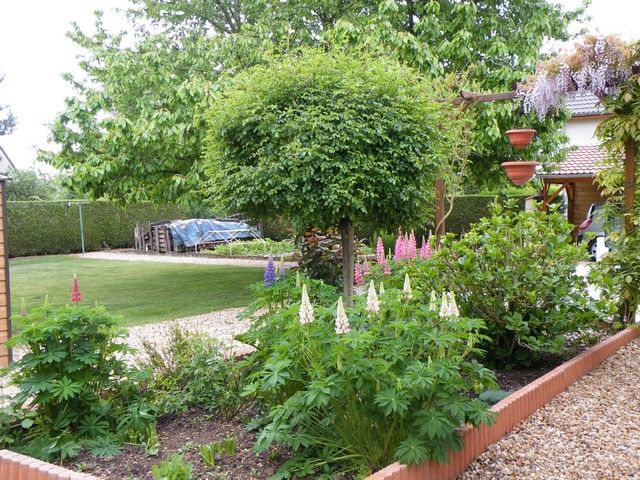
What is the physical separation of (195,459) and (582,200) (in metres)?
18.3

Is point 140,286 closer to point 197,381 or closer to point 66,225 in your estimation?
point 197,381

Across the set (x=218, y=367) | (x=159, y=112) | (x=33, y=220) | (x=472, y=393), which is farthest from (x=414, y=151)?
(x=33, y=220)

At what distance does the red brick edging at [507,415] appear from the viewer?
2.91m

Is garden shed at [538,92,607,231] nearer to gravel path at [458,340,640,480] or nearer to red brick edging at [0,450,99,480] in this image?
gravel path at [458,340,640,480]

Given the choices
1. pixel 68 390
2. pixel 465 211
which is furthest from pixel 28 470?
pixel 465 211

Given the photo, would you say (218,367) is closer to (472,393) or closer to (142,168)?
(472,393)

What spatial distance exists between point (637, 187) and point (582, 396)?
339 centimetres

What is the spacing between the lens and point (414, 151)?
561 centimetres

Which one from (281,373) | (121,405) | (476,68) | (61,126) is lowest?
(121,405)

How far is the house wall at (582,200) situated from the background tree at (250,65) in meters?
6.44

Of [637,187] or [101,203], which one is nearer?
[637,187]

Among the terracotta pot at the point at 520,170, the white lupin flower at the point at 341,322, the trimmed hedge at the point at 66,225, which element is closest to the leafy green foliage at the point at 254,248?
the trimmed hedge at the point at 66,225

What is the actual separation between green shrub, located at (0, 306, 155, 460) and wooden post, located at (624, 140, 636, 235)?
543 centimetres

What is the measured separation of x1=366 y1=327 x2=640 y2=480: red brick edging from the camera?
291 cm
